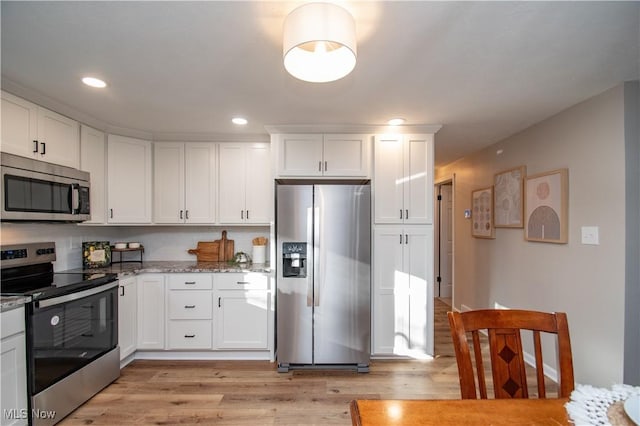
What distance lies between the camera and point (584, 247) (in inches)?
92.5

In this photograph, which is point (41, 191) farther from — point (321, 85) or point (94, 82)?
point (321, 85)

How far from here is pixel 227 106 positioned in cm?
251

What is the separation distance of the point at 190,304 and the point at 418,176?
8.38ft

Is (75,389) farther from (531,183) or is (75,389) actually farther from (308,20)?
(531,183)

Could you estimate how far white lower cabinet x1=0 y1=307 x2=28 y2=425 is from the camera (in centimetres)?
174

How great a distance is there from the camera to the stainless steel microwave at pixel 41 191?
2.02 m

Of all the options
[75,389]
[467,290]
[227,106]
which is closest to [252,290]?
[75,389]

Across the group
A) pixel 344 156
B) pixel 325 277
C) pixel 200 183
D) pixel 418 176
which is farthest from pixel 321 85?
pixel 200 183

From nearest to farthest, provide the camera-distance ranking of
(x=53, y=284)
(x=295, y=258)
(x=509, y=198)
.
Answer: (x=53, y=284) → (x=295, y=258) → (x=509, y=198)

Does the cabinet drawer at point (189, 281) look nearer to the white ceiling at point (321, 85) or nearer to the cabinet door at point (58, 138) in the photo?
the cabinet door at point (58, 138)

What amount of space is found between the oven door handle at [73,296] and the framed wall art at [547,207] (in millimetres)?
3756

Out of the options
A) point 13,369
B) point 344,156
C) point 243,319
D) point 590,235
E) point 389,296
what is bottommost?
point 243,319

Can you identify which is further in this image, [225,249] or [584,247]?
[225,249]

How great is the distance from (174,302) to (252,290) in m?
0.76
